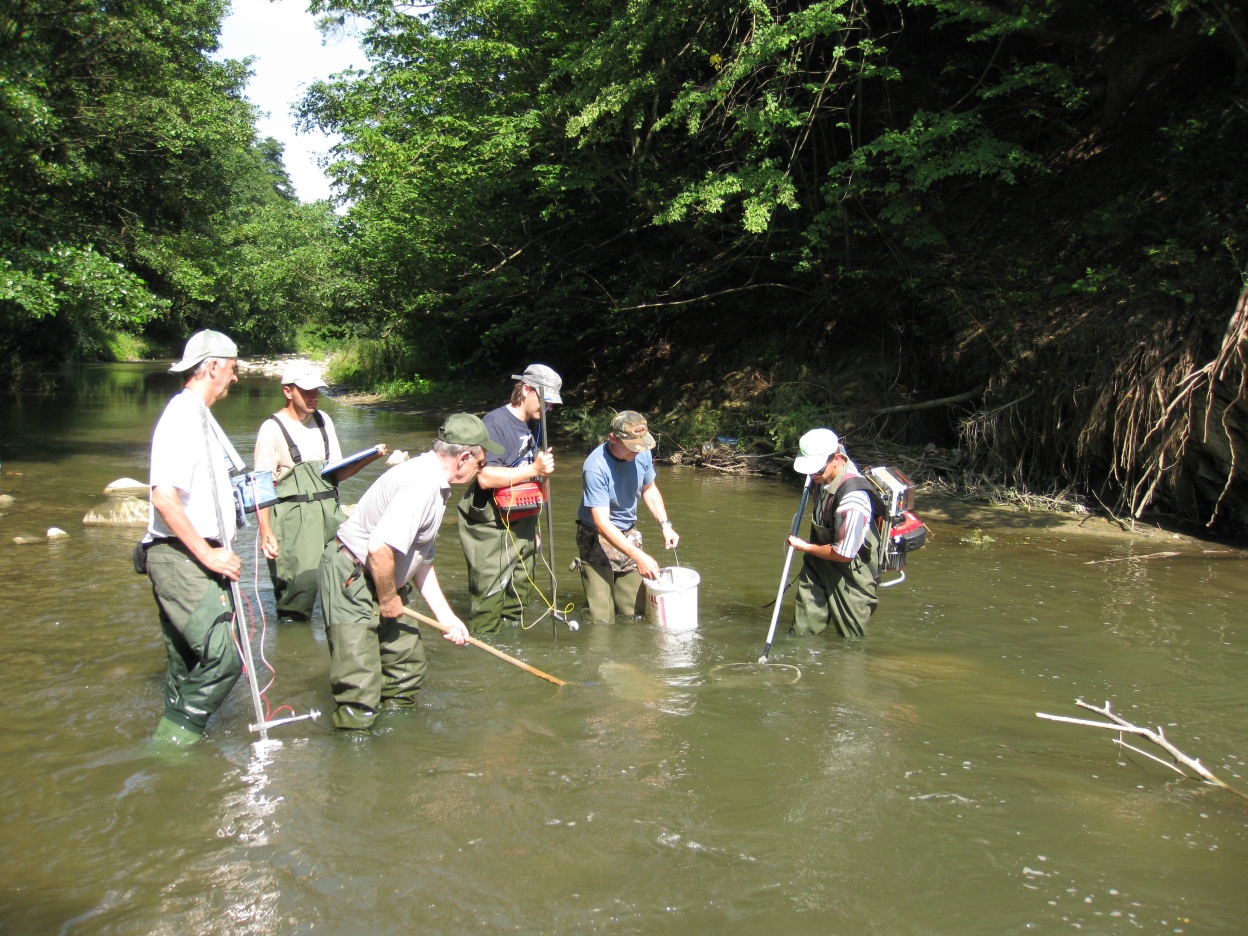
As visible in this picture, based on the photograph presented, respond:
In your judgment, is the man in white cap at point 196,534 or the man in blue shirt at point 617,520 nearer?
the man in white cap at point 196,534

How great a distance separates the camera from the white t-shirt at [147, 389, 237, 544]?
4.27 metres

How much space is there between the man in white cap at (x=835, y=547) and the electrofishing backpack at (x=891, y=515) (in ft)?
0.10

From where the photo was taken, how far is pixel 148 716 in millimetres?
5340

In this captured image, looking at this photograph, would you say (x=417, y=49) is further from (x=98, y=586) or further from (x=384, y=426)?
(x=98, y=586)

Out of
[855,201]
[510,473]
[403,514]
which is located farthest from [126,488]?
[855,201]

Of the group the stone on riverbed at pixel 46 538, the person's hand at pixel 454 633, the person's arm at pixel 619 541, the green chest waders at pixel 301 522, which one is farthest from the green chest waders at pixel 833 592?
the stone on riverbed at pixel 46 538

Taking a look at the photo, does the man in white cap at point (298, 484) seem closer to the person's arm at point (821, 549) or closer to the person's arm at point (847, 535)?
the person's arm at point (821, 549)

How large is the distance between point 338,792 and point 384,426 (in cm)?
1707

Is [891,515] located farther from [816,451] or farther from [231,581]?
[231,581]

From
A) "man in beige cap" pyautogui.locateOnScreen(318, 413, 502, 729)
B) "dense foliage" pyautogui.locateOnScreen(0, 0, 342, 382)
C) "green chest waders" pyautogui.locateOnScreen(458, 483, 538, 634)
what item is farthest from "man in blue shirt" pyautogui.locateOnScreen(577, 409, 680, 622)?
"dense foliage" pyautogui.locateOnScreen(0, 0, 342, 382)

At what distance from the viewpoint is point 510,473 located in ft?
21.0

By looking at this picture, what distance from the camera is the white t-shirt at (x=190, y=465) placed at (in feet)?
14.0

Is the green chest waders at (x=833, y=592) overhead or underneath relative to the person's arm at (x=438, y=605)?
underneath

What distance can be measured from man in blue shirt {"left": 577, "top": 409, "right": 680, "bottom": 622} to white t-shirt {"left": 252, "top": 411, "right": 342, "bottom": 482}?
1.89m
